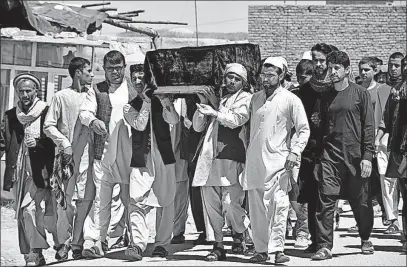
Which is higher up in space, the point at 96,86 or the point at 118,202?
the point at 96,86

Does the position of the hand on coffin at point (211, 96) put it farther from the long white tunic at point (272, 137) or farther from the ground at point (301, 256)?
the ground at point (301, 256)

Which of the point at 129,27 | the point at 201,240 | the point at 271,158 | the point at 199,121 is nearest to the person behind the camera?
the point at 271,158

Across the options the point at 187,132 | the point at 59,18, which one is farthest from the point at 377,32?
the point at 187,132

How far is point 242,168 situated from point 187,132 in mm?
969

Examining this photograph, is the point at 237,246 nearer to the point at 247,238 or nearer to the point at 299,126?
the point at 247,238

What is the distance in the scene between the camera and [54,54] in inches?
670

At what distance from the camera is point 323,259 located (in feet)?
26.7

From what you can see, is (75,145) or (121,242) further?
(121,242)

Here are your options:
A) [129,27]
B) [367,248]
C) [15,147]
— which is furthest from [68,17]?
[367,248]

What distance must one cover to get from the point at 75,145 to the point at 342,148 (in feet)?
9.06

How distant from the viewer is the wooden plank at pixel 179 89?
27.1ft

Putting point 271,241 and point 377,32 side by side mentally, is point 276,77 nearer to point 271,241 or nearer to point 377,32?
point 271,241

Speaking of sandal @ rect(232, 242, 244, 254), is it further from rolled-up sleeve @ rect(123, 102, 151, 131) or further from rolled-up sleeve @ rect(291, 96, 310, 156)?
rolled-up sleeve @ rect(123, 102, 151, 131)

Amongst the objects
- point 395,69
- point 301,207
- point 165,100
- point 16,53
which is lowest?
point 301,207
